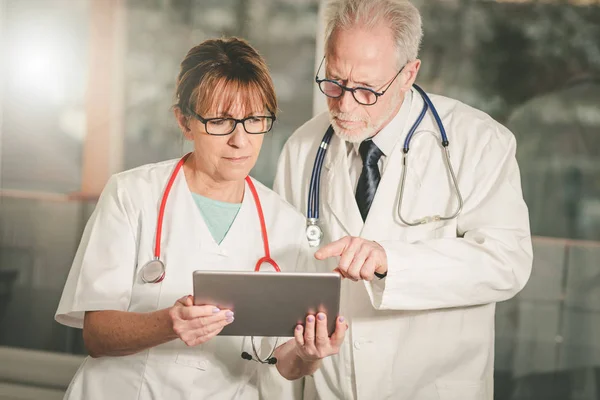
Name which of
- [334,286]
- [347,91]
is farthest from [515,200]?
[334,286]

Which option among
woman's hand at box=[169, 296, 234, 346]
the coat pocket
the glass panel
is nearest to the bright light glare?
the glass panel

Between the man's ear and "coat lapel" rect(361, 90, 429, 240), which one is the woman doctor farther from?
the man's ear

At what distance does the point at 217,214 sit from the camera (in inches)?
61.1

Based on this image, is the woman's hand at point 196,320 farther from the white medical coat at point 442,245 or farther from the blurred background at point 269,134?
the blurred background at point 269,134

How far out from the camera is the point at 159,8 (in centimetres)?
277

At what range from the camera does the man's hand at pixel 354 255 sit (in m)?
1.41

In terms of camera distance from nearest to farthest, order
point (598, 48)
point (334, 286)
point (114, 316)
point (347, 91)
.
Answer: point (334, 286) < point (114, 316) < point (347, 91) < point (598, 48)

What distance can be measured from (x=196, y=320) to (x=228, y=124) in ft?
1.41

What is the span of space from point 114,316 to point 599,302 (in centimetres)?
193

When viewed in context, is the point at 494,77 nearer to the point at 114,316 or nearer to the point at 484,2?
the point at 484,2

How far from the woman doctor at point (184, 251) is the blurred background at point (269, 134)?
116 centimetres

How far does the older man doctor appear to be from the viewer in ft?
5.51

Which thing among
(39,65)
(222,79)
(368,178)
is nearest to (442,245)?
(368,178)

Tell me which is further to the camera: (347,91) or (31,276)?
(31,276)
